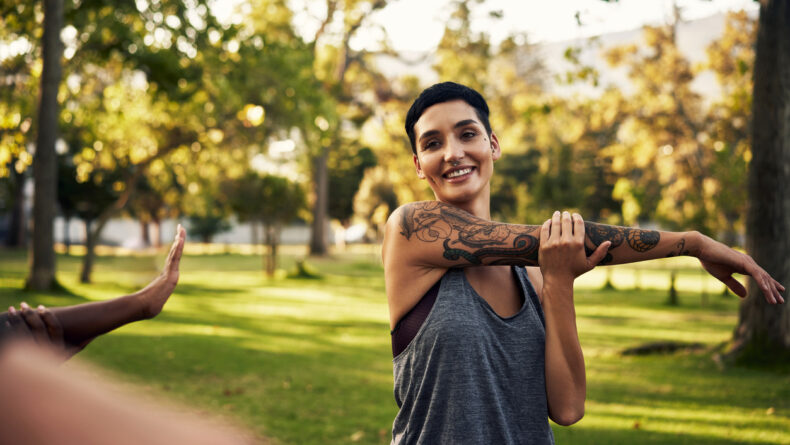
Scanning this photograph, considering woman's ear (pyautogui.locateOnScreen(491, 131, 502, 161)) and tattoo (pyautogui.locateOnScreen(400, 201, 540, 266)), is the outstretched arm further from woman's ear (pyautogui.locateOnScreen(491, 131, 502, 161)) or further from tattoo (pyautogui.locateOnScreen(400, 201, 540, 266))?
woman's ear (pyautogui.locateOnScreen(491, 131, 502, 161))

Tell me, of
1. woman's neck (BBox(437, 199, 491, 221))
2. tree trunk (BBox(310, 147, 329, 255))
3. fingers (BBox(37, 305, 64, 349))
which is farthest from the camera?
tree trunk (BBox(310, 147, 329, 255))

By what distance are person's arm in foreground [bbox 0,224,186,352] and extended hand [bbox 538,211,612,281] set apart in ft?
3.54

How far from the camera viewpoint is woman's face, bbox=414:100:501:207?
2256mm

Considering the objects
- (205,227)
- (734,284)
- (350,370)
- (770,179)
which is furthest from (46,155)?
(205,227)

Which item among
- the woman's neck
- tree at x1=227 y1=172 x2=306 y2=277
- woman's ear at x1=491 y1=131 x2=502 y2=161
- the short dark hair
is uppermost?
tree at x1=227 y1=172 x2=306 y2=277

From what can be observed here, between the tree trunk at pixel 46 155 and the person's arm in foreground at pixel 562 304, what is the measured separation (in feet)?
54.3

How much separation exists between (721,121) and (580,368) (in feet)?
110

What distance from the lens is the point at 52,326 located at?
1.61m

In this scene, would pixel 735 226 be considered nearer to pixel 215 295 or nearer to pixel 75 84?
pixel 215 295

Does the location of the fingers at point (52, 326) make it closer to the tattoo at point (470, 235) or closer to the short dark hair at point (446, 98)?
the tattoo at point (470, 235)

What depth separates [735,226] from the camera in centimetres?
2753

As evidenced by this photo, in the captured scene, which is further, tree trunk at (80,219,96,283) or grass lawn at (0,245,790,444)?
tree trunk at (80,219,96,283)

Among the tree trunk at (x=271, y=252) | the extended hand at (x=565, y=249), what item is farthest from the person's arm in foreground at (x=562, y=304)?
the tree trunk at (x=271, y=252)

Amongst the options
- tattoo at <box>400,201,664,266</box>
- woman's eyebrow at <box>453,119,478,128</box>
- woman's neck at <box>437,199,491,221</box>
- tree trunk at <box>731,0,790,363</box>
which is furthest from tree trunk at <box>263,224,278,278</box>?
tattoo at <box>400,201,664,266</box>
